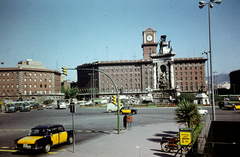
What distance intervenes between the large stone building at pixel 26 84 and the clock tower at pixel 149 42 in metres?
55.1

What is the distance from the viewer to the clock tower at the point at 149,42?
12000cm

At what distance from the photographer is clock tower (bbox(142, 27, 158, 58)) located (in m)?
120

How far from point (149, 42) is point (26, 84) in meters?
68.9

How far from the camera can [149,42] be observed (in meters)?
120

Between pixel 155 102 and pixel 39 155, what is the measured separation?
50.3m

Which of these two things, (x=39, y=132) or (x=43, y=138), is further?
(x=39, y=132)

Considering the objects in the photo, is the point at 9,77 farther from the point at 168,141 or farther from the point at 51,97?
the point at 168,141

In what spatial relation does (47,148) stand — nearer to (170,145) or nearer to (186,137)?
(170,145)

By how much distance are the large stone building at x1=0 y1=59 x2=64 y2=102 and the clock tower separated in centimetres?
5511

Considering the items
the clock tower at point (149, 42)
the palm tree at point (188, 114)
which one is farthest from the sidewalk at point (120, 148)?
the clock tower at point (149, 42)

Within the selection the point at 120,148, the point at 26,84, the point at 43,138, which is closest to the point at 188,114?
the point at 120,148

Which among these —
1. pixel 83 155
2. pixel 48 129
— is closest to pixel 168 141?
pixel 83 155

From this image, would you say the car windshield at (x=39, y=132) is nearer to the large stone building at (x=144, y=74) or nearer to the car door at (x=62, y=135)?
the car door at (x=62, y=135)

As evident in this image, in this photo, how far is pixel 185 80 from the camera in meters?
Answer: 116
